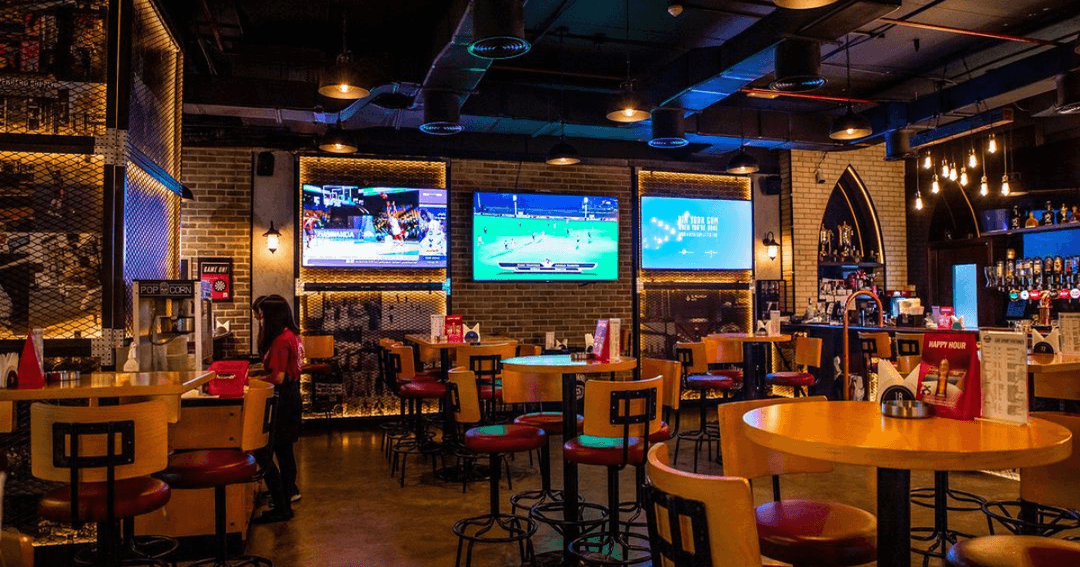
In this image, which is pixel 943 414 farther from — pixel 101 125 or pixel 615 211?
pixel 615 211

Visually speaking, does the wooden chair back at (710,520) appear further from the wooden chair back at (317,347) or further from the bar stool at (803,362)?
the wooden chair back at (317,347)

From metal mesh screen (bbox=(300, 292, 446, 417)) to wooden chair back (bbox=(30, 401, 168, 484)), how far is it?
19.2 ft

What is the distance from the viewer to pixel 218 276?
335 inches

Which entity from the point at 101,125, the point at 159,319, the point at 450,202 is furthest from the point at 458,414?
the point at 450,202

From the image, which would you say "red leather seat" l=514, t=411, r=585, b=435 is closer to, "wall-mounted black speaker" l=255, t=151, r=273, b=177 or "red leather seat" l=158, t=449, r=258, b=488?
"red leather seat" l=158, t=449, r=258, b=488

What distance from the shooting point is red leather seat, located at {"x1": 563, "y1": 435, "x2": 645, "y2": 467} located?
3.77 meters

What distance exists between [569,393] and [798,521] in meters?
1.88

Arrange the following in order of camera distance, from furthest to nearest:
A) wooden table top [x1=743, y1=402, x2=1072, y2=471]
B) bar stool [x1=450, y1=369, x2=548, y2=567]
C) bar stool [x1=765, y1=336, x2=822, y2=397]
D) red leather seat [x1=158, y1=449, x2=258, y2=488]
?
bar stool [x1=765, y1=336, x2=822, y2=397]
bar stool [x1=450, y1=369, x2=548, y2=567]
red leather seat [x1=158, y1=449, x2=258, y2=488]
wooden table top [x1=743, y1=402, x2=1072, y2=471]

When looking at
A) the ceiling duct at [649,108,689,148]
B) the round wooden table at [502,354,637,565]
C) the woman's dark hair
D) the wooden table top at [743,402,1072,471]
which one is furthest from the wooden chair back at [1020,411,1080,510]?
the ceiling duct at [649,108,689,148]

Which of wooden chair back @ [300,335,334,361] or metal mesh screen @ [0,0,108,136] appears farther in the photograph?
wooden chair back @ [300,335,334,361]

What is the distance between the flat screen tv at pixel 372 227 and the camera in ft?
28.6

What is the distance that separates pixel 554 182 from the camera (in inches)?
384

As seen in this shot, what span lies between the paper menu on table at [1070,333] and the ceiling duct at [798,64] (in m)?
2.33

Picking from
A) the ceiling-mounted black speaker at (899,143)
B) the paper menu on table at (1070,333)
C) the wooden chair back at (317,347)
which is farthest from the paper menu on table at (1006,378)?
the wooden chair back at (317,347)
